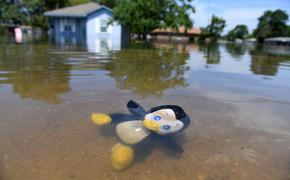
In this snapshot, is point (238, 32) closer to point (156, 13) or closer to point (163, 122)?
point (156, 13)

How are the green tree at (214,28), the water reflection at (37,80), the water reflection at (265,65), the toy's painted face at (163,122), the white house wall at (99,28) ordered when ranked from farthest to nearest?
1. the green tree at (214,28)
2. the white house wall at (99,28)
3. the water reflection at (265,65)
4. the water reflection at (37,80)
5. the toy's painted face at (163,122)

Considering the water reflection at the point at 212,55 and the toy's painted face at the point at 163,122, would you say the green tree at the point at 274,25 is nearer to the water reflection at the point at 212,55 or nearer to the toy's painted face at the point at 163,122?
the water reflection at the point at 212,55

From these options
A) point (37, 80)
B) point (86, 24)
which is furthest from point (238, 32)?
point (37, 80)

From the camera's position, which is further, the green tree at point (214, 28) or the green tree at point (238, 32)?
the green tree at point (238, 32)

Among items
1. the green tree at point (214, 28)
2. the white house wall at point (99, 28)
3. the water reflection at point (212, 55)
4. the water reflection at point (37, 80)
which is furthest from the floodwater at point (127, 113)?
the green tree at point (214, 28)

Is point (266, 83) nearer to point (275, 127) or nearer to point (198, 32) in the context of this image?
point (275, 127)

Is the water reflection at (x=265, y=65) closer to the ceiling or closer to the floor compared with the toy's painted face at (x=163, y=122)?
closer to the ceiling

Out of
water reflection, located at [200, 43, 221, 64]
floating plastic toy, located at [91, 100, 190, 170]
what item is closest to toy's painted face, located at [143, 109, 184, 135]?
floating plastic toy, located at [91, 100, 190, 170]

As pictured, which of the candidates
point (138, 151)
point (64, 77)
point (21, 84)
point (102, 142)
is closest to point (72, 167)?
point (102, 142)

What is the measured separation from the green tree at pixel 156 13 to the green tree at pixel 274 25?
51126 millimetres

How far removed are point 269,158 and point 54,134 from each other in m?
2.45

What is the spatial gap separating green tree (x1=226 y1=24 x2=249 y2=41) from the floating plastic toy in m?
81.1

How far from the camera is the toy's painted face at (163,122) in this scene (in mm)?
2684

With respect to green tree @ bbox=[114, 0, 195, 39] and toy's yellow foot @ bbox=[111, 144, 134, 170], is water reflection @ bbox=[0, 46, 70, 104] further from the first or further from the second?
green tree @ bbox=[114, 0, 195, 39]
